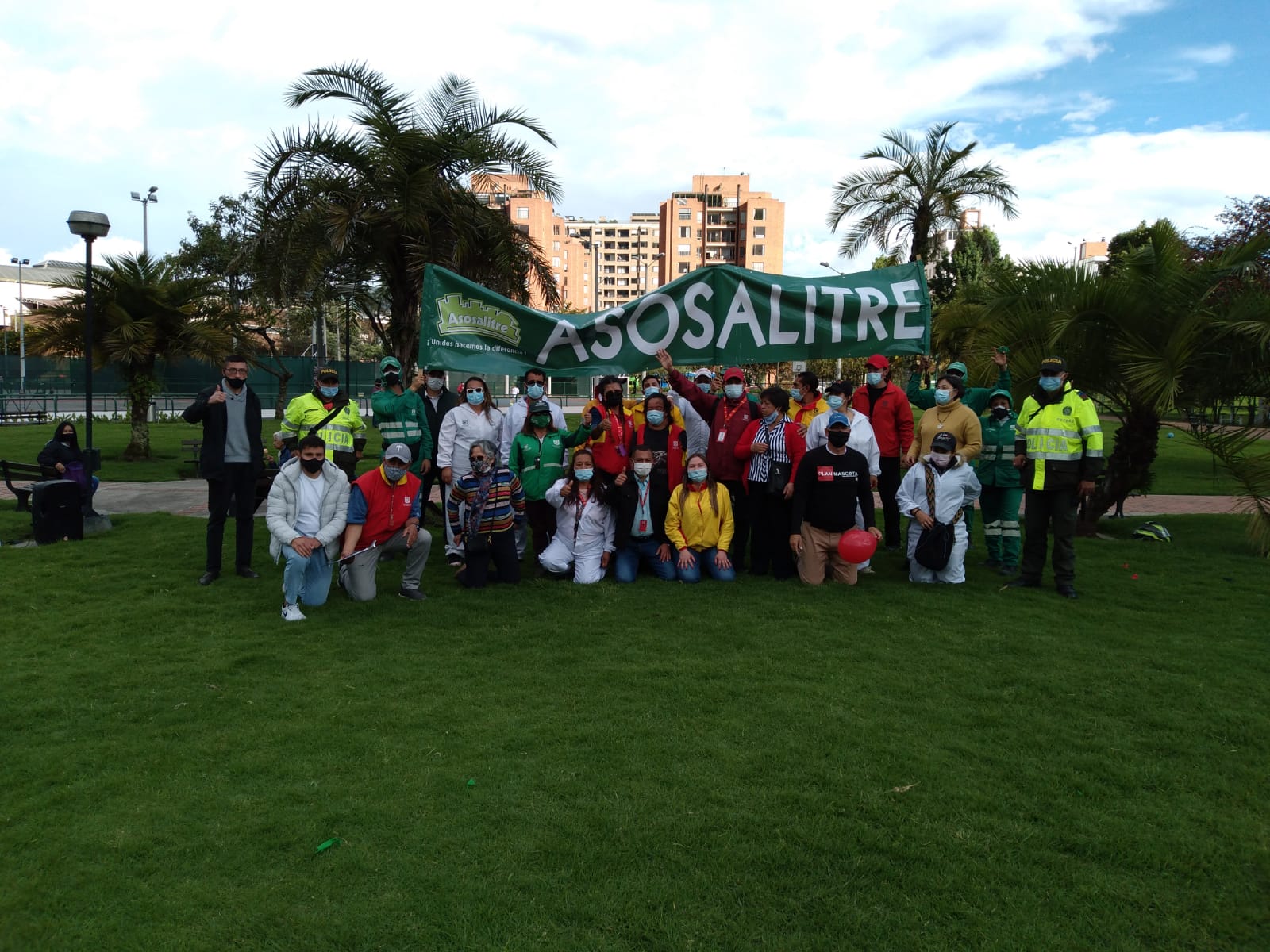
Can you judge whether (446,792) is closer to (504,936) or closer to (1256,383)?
(504,936)

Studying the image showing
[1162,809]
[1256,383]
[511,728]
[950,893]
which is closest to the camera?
[950,893]

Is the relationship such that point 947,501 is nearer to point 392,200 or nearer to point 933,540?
point 933,540

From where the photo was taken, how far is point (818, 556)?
8.21 meters

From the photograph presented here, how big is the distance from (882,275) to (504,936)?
6726 millimetres

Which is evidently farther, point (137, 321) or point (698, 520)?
point (137, 321)

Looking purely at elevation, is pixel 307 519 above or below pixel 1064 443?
below

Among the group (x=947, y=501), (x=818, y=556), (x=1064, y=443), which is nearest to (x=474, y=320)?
(x=818, y=556)

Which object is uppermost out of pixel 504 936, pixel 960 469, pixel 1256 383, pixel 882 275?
pixel 882 275

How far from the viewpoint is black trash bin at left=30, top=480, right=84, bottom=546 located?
389 inches

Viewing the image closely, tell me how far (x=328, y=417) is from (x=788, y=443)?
4.39 m

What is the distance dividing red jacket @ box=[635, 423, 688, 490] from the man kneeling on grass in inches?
112

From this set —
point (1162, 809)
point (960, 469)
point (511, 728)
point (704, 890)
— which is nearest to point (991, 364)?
point (960, 469)

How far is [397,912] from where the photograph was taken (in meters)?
3.28

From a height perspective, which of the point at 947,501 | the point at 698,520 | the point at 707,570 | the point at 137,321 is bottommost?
the point at 707,570
